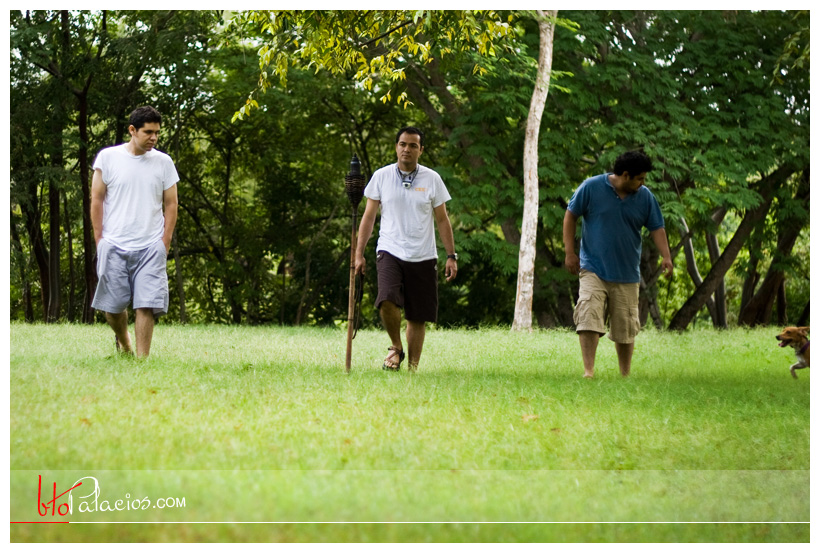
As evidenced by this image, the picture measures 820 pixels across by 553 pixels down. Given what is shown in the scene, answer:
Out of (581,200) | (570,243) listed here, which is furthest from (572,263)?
(581,200)

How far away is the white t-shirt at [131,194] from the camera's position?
243 inches

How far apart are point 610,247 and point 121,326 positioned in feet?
12.8

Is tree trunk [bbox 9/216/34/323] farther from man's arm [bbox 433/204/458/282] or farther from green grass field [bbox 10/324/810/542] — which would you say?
man's arm [bbox 433/204/458/282]

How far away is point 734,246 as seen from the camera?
63.0 ft

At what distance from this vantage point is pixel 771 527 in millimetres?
3490

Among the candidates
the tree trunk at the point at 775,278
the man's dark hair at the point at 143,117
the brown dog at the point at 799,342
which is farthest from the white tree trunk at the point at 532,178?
the man's dark hair at the point at 143,117

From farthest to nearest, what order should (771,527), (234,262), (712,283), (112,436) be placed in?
1. (234,262)
2. (712,283)
3. (112,436)
4. (771,527)

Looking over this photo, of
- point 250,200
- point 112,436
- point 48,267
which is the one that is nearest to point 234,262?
point 250,200

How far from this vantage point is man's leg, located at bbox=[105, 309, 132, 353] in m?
6.40

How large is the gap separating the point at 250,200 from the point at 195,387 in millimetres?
18894

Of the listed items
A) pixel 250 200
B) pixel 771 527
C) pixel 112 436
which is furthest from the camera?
pixel 250 200
